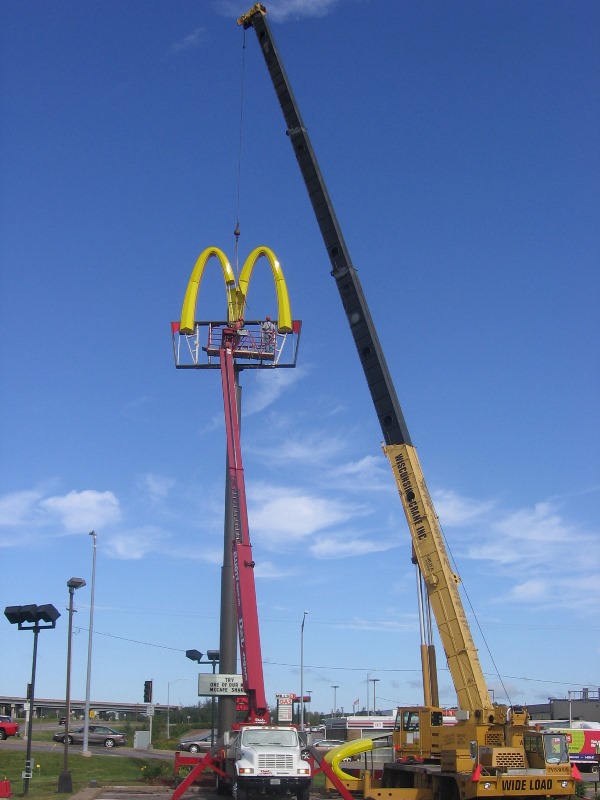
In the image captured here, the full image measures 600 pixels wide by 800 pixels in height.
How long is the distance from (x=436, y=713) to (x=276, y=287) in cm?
1752

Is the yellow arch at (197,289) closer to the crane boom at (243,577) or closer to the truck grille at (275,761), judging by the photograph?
the crane boom at (243,577)

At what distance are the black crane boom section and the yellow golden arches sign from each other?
6129mm

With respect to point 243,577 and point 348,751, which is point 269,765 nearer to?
point 348,751

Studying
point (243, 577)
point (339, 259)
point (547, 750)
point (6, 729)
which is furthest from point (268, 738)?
point (6, 729)

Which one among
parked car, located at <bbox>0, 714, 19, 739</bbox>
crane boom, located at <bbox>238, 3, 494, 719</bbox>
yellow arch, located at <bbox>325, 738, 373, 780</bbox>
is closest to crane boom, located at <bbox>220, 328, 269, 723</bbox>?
yellow arch, located at <bbox>325, 738, 373, 780</bbox>

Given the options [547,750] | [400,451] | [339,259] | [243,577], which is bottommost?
[547,750]

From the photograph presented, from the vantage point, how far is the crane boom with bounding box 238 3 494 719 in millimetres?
21125

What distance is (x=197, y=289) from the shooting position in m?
33.5

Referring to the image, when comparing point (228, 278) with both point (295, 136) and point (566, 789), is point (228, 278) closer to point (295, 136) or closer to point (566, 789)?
point (295, 136)

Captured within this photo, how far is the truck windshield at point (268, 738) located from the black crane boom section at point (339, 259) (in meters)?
7.87

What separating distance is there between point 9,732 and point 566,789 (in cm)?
4264

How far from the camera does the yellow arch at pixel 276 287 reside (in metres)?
33.8

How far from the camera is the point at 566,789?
1897 cm

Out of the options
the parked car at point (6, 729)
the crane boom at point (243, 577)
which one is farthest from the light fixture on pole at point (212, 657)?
the parked car at point (6, 729)
